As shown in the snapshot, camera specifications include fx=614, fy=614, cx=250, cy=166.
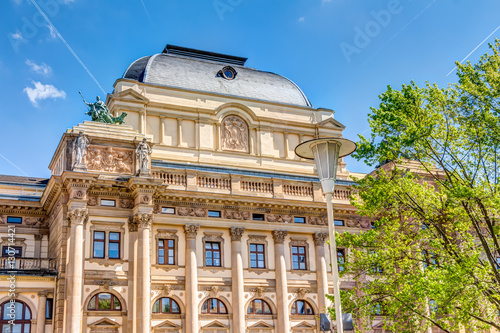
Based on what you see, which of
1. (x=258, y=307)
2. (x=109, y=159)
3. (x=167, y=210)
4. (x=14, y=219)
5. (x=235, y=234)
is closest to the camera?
(x=109, y=159)

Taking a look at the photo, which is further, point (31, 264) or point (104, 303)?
point (31, 264)

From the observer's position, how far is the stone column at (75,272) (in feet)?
109

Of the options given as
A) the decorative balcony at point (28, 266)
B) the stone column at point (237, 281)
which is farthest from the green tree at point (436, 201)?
the decorative balcony at point (28, 266)

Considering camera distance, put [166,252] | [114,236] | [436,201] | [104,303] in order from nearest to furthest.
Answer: [436,201] < [104,303] < [114,236] < [166,252]

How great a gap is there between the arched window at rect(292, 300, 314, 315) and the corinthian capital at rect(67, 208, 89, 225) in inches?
582

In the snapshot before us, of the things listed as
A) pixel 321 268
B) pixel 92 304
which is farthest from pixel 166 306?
pixel 321 268

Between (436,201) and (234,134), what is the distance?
75.7 feet

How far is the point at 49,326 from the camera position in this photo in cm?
3497

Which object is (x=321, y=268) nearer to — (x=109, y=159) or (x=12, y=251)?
(x=109, y=159)

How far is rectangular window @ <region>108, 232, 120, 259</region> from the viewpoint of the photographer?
36.4 m

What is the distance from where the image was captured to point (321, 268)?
41594mm

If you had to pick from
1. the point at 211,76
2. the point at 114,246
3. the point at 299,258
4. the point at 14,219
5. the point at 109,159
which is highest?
the point at 211,76

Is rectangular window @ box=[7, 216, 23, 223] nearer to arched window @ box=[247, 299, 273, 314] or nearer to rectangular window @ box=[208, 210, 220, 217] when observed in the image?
rectangular window @ box=[208, 210, 220, 217]

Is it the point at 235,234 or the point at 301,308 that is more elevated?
the point at 235,234
